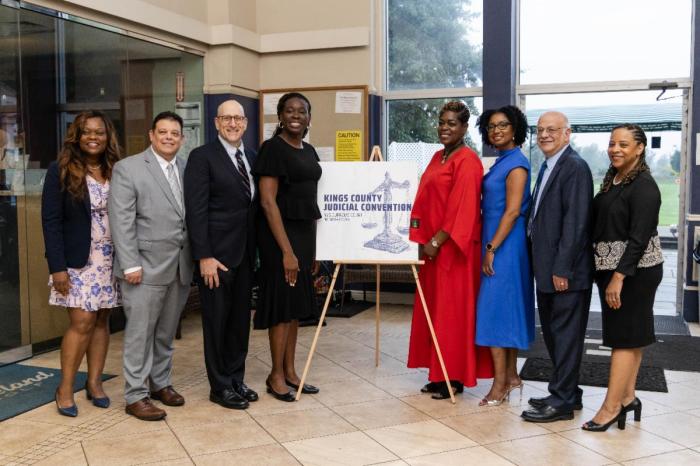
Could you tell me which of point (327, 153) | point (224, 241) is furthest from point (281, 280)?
point (327, 153)

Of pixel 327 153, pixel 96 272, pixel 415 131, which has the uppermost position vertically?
pixel 415 131

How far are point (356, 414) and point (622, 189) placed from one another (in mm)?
1795

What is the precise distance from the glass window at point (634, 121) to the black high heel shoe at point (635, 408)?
3.55 metres

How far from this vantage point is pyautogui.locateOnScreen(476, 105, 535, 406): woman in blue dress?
4.06 metres

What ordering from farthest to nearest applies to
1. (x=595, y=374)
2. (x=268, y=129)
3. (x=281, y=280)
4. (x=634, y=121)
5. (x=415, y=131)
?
(x=415, y=131) → (x=268, y=129) → (x=634, y=121) → (x=595, y=374) → (x=281, y=280)

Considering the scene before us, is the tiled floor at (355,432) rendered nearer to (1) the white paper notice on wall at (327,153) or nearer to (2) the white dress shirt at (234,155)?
(2) the white dress shirt at (234,155)

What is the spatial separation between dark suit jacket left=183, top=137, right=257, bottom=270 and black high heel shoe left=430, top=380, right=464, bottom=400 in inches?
54.2

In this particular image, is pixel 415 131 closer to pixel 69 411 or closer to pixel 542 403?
pixel 542 403

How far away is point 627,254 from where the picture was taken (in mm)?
3551

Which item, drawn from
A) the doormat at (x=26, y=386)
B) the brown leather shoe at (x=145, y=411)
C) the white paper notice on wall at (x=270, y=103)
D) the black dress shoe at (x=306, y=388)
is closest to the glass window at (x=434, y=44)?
the white paper notice on wall at (x=270, y=103)

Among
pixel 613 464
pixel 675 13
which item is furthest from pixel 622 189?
pixel 675 13

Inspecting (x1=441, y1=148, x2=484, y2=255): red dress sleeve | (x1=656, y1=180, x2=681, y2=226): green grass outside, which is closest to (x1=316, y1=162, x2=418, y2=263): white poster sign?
(x1=441, y1=148, x2=484, y2=255): red dress sleeve

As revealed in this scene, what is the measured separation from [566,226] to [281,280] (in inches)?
61.3

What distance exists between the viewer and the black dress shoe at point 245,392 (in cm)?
425
